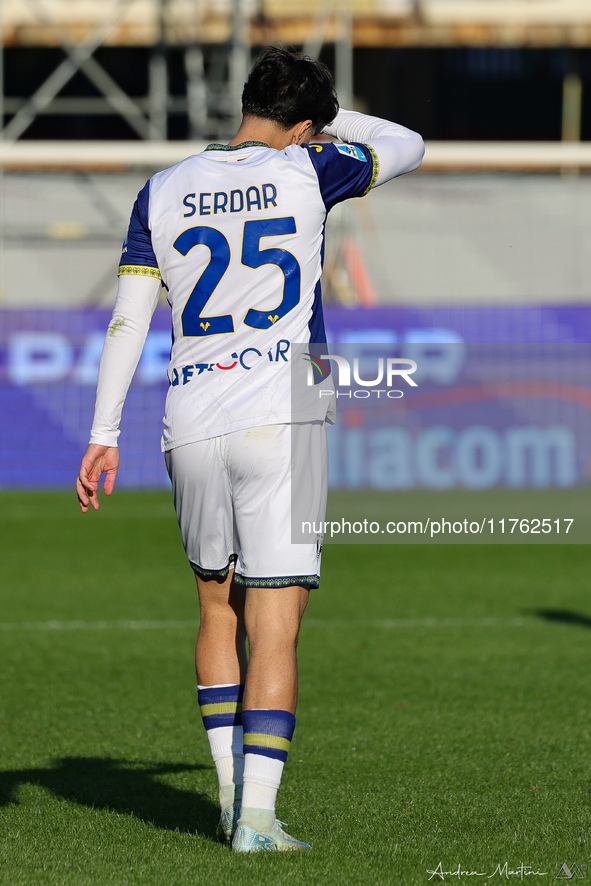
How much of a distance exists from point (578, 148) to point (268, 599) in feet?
51.6

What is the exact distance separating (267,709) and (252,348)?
841 mm

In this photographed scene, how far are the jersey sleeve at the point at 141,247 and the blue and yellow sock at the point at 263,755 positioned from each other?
1081mm

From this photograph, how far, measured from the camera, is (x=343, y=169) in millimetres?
2934

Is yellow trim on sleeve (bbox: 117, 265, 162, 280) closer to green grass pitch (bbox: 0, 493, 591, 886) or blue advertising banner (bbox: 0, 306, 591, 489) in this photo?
green grass pitch (bbox: 0, 493, 591, 886)

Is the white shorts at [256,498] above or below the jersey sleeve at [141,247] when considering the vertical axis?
below

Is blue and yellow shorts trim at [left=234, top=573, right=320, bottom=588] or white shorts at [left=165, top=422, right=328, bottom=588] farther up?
white shorts at [left=165, top=422, right=328, bottom=588]

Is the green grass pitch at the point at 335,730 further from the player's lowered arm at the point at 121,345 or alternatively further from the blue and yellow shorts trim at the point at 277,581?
the player's lowered arm at the point at 121,345

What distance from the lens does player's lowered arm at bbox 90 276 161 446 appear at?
3.01 meters

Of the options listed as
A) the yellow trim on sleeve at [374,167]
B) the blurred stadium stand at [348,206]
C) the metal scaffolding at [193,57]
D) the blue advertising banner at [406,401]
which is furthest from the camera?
the metal scaffolding at [193,57]

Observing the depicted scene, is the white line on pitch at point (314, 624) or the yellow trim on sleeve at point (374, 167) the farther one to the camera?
the white line on pitch at point (314, 624)

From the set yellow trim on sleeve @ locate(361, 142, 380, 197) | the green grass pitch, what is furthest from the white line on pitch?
yellow trim on sleeve @ locate(361, 142, 380, 197)

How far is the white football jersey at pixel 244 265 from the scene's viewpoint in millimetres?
2914

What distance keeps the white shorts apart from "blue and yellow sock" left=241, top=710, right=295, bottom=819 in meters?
0.31

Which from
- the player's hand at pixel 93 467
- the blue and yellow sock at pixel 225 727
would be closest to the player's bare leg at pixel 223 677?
the blue and yellow sock at pixel 225 727
